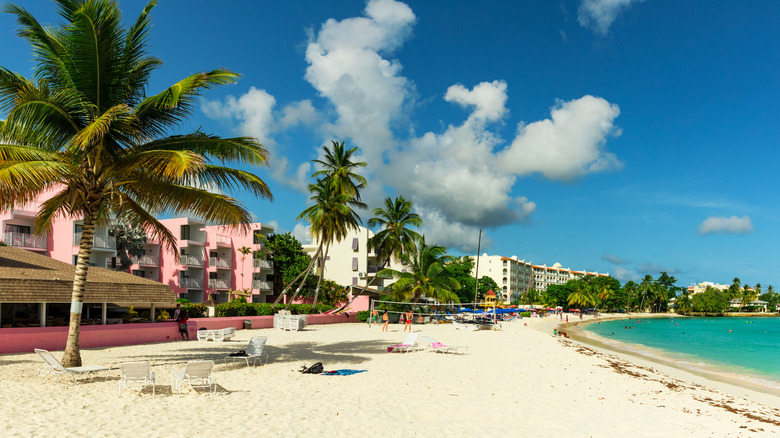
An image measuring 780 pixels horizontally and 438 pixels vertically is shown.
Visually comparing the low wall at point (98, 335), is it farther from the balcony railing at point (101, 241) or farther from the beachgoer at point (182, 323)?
the balcony railing at point (101, 241)

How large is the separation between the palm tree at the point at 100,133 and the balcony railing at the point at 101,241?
25864mm

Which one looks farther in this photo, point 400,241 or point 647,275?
point 647,275

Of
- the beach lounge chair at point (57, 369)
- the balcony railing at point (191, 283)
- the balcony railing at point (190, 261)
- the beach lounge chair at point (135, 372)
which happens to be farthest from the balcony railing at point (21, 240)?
the beach lounge chair at point (135, 372)

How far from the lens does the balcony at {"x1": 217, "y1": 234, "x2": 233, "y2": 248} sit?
4801 cm

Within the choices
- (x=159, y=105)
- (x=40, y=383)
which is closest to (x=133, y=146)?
(x=159, y=105)

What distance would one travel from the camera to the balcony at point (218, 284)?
4642 centimetres

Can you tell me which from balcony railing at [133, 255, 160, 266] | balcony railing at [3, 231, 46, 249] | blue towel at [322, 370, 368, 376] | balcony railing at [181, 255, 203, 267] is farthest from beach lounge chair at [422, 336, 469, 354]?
balcony railing at [133, 255, 160, 266]

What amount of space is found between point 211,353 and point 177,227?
32.0m

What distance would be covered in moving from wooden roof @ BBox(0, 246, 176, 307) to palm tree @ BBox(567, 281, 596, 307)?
95754mm

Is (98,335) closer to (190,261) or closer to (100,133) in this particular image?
(100,133)

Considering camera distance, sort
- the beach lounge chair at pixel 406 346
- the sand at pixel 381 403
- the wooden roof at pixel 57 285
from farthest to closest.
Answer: the beach lounge chair at pixel 406 346
the wooden roof at pixel 57 285
the sand at pixel 381 403

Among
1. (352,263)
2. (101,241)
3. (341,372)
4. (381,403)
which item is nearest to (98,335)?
(341,372)

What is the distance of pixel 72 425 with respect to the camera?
730 centimetres

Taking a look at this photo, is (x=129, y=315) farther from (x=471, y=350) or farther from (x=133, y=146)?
(x=471, y=350)
